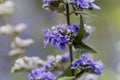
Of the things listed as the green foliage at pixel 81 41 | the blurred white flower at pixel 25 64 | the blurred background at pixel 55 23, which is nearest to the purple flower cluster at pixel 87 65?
the green foliage at pixel 81 41

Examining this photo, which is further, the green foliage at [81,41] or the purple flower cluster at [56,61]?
the purple flower cluster at [56,61]

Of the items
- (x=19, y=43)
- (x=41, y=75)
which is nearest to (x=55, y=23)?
(x=19, y=43)

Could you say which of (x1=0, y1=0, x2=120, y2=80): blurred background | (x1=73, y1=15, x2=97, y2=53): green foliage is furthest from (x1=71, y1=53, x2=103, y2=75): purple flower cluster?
(x1=0, y1=0, x2=120, y2=80): blurred background

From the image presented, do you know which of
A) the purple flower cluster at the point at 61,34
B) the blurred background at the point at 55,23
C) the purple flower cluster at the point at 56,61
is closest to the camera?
the purple flower cluster at the point at 61,34

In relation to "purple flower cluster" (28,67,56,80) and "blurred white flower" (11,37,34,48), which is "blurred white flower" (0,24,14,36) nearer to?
"blurred white flower" (11,37,34,48)

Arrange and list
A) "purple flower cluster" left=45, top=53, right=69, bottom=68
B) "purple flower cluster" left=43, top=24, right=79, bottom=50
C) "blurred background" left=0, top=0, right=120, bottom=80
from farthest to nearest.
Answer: "blurred background" left=0, top=0, right=120, bottom=80
"purple flower cluster" left=45, top=53, right=69, bottom=68
"purple flower cluster" left=43, top=24, right=79, bottom=50

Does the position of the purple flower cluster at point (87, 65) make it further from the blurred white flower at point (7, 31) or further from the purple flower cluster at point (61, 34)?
the blurred white flower at point (7, 31)

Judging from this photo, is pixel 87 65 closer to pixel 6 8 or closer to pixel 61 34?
pixel 61 34
